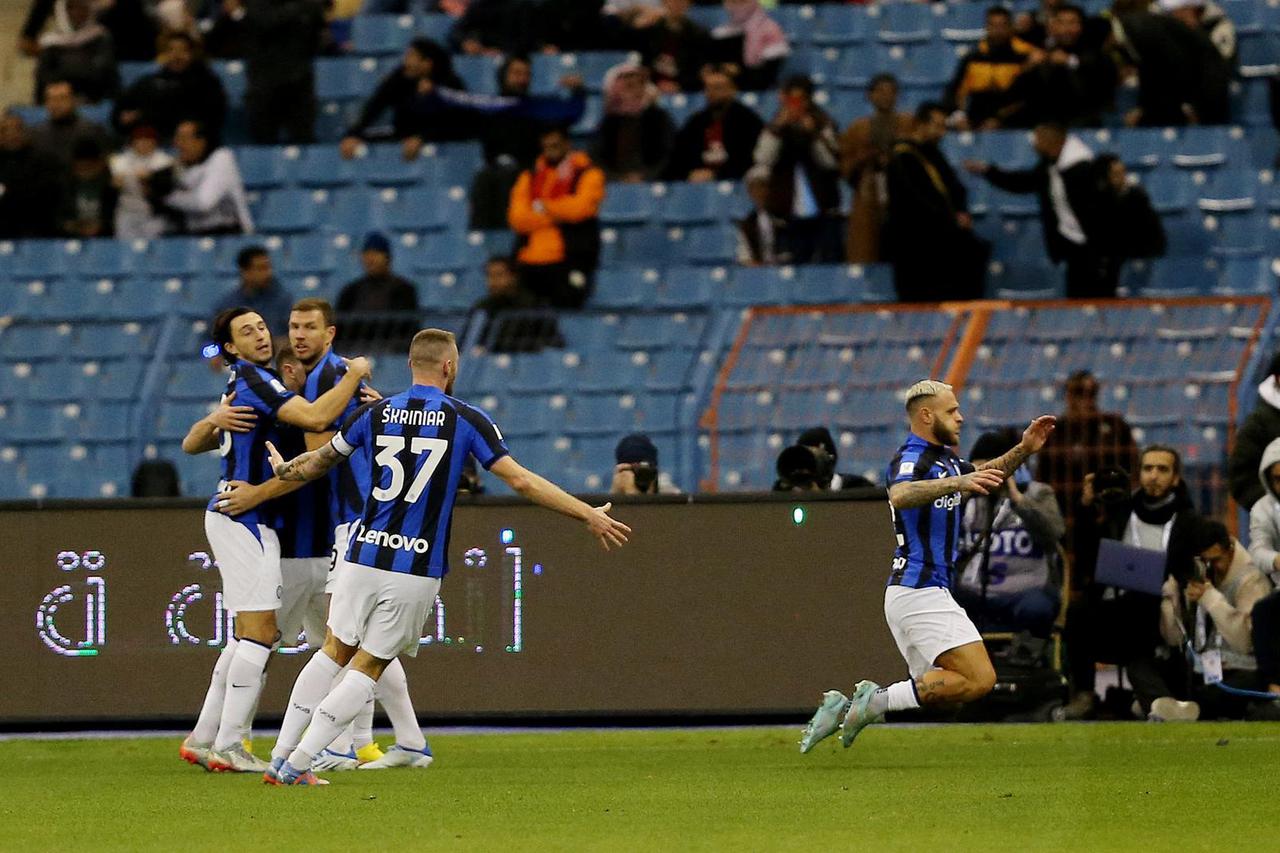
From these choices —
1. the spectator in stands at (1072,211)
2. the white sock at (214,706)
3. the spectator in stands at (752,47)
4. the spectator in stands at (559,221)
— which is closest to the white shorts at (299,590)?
the white sock at (214,706)

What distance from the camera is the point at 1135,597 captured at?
1393 cm

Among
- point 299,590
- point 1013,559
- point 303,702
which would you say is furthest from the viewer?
point 1013,559

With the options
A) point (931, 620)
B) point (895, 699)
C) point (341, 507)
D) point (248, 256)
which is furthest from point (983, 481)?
point (248, 256)

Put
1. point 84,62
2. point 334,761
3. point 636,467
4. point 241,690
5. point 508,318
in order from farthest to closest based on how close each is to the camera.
Result: 1. point 84,62
2. point 508,318
3. point 636,467
4. point 241,690
5. point 334,761

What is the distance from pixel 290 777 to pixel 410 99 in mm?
11624

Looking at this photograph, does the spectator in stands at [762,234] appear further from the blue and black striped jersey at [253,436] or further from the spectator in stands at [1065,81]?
the blue and black striped jersey at [253,436]

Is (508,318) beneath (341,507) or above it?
above

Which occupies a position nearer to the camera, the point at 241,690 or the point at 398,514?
the point at 398,514

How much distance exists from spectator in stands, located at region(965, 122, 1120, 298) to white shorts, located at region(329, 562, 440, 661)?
9350mm

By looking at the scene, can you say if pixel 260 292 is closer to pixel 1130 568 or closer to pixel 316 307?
pixel 316 307

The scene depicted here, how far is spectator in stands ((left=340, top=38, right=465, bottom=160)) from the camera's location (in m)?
20.6

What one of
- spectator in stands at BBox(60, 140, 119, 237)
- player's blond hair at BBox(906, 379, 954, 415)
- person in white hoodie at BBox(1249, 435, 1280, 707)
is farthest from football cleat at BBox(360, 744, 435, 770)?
spectator in stands at BBox(60, 140, 119, 237)

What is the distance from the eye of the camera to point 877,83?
1878 centimetres

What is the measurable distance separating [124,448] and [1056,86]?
26.8 ft
